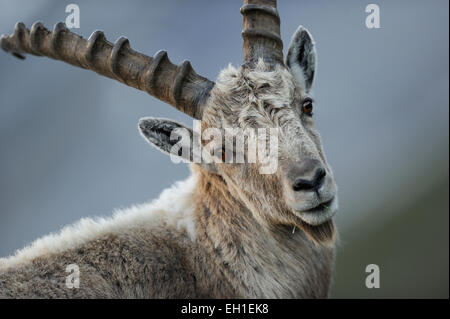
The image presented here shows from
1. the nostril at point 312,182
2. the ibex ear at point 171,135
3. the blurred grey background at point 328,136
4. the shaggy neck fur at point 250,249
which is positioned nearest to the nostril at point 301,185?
the nostril at point 312,182

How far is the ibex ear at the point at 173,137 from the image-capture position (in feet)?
16.4

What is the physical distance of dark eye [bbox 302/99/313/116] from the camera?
4.92 m

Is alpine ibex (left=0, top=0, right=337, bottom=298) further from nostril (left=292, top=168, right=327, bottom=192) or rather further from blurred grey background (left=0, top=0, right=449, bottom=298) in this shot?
blurred grey background (left=0, top=0, right=449, bottom=298)

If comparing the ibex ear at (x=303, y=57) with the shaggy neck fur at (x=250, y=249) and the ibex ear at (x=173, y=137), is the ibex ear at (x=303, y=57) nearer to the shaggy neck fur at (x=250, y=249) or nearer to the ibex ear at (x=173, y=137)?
the ibex ear at (x=173, y=137)

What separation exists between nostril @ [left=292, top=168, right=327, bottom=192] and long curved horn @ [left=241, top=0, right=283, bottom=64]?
1.85 m

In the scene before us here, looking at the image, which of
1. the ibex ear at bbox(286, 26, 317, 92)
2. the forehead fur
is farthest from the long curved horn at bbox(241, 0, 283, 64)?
the ibex ear at bbox(286, 26, 317, 92)

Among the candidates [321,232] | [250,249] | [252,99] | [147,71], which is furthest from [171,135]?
[321,232]

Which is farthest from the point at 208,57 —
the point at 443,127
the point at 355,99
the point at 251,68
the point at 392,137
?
the point at 251,68

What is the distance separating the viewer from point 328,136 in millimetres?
23453

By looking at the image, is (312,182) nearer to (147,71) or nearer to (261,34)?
(261,34)

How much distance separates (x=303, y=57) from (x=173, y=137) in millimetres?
2224

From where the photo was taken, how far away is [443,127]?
21.6 metres
